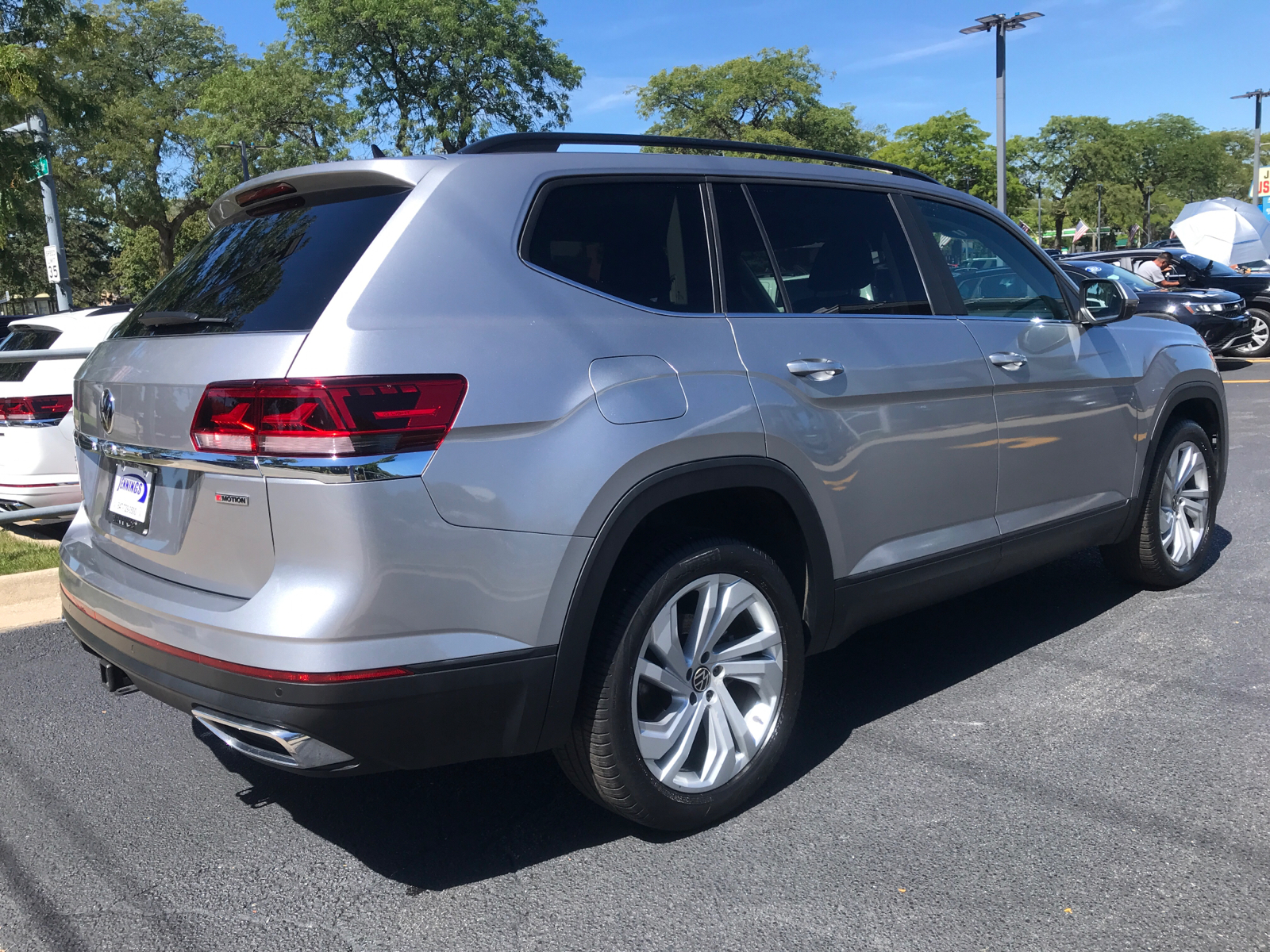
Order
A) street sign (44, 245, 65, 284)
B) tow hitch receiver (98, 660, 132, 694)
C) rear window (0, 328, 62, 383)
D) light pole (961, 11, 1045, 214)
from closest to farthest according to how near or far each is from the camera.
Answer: tow hitch receiver (98, 660, 132, 694), rear window (0, 328, 62, 383), street sign (44, 245, 65, 284), light pole (961, 11, 1045, 214)

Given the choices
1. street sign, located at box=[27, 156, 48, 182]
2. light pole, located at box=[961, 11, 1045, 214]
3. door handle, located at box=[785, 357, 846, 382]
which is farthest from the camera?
light pole, located at box=[961, 11, 1045, 214]

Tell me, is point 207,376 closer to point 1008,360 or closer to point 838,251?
point 838,251

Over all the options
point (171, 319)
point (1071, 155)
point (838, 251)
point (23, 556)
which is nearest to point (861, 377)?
point (838, 251)

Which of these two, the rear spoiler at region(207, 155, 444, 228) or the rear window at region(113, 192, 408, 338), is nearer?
the rear window at region(113, 192, 408, 338)

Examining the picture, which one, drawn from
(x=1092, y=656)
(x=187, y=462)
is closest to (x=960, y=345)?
(x=1092, y=656)

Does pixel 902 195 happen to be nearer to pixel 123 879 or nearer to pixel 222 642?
pixel 222 642

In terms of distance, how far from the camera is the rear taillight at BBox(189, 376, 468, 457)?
234 cm

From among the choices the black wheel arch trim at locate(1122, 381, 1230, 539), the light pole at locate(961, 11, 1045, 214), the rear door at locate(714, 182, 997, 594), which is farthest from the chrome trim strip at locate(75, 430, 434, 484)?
the light pole at locate(961, 11, 1045, 214)

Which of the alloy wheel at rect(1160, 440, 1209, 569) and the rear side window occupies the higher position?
the rear side window

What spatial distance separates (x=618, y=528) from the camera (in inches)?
105

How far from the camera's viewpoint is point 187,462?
2.57 metres

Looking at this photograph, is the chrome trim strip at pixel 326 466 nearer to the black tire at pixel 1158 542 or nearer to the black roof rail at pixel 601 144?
the black roof rail at pixel 601 144

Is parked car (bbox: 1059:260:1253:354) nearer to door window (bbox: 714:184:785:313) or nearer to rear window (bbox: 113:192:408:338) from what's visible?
door window (bbox: 714:184:785:313)

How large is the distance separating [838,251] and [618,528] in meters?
1.46
